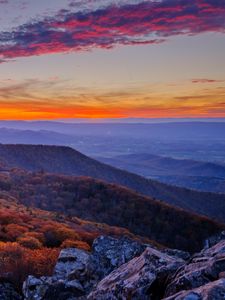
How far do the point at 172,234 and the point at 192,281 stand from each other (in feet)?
249

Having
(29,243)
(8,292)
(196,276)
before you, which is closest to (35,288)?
(8,292)

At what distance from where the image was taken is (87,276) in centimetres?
1548

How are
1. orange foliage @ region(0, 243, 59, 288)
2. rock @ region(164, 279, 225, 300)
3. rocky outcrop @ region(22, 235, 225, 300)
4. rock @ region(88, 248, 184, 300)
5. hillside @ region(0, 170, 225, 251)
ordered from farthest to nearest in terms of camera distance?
hillside @ region(0, 170, 225, 251), orange foliage @ region(0, 243, 59, 288), rock @ region(88, 248, 184, 300), rocky outcrop @ region(22, 235, 225, 300), rock @ region(164, 279, 225, 300)

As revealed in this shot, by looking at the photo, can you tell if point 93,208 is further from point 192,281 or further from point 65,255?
point 192,281

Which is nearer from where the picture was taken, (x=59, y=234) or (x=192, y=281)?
(x=192, y=281)

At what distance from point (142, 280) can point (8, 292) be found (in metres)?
5.79

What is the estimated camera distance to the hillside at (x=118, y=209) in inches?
3287

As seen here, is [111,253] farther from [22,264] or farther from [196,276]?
[196,276]

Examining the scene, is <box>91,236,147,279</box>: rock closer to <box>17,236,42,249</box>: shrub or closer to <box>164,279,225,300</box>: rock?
<box>164,279,225,300</box>: rock

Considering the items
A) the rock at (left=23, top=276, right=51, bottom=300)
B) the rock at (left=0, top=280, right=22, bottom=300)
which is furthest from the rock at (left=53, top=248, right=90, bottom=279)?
the rock at (left=0, top=280, right=22, bottom=300)

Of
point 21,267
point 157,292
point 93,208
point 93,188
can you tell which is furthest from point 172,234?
point 157,292

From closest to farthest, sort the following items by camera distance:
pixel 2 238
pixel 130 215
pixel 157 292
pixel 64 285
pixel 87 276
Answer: pixel 157 292
pixel 64 285
pixel 87 276
pixel 2 238
pixel 130 215

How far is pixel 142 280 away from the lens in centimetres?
1169

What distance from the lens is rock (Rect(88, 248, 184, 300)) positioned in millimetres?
11375
